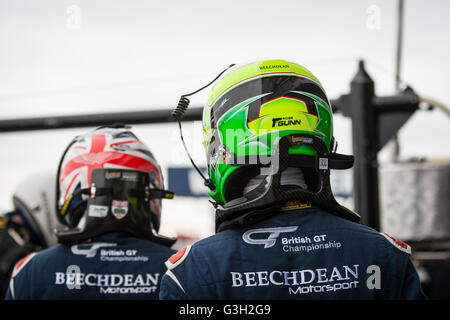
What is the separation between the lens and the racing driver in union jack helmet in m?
2.80

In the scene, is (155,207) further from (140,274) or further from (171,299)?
(171,299)

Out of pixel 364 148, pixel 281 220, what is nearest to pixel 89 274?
pixel 281 220

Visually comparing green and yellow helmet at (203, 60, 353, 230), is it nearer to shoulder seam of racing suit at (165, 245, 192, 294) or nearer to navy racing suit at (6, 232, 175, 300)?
shoulder seam of racing suit at (165, 245, 192, 294)

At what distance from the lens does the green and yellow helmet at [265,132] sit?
1.93 meters

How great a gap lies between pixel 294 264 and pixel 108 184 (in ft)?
5.30

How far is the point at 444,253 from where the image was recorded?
22.4ft

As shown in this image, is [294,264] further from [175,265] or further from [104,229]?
[104,229]

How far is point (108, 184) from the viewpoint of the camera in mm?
3109

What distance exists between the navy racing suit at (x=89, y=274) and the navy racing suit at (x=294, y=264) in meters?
1.02

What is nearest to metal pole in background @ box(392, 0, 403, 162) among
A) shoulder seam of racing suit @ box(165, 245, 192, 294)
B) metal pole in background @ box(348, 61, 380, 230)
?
metal pole in background @ box(348, 61, 380, 230)

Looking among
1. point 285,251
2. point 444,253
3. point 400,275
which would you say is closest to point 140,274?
point 285,251

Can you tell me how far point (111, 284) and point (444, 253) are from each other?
17.5ft

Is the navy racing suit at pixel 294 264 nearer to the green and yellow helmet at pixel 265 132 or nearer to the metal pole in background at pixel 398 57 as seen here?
the green and yellow helmet at pixel 265 132

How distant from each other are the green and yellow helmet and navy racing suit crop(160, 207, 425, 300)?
113 mm
